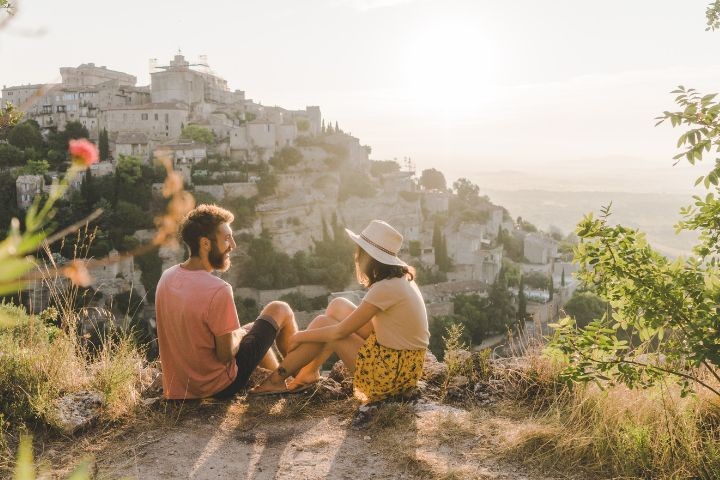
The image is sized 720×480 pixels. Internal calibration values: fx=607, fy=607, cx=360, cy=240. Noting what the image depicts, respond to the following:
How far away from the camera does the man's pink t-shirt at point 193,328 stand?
2.94 metres

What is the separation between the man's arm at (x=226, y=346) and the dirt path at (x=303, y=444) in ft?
0.96

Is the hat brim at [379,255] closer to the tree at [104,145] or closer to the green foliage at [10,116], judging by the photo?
the green foliage at [10,116]

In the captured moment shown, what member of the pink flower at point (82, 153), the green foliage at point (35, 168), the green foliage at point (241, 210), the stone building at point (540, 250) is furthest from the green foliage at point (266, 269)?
the pink flower at point (82, 153)

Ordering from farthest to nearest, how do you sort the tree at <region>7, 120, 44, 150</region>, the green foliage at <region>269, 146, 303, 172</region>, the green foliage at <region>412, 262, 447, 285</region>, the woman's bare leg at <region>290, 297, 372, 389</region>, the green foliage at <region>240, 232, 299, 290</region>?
1. the green foliage at <region>269, 146, 303, 172</region>
2. the tree at <region>7, 120, 44, 150</region>
3. the green foliage at <region>412, 262, 447, 285</region>
4. the green foliage at <region>240, 232, 299, 290</region>
5. the woman's bare leg at <region>290, 297, 372, 389</region>

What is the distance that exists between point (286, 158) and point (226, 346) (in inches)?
1386

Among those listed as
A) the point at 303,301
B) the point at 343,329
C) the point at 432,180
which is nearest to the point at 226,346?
the point at 343,329

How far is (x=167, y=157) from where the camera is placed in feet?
105

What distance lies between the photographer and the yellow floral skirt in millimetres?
3156

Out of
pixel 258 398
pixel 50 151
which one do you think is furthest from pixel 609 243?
pixel 50 151

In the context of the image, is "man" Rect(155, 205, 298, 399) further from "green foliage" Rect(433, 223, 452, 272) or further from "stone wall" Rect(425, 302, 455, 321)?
"green foliage" Rect(433, 223, 452, 272)

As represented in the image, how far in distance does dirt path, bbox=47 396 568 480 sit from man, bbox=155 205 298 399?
14 cm

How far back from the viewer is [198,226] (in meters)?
3.02

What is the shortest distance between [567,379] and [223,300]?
5.22 ft

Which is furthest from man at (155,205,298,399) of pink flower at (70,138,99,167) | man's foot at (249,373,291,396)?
pink flower at (70,138,99,167)
